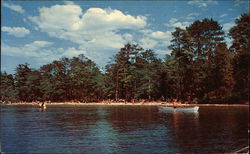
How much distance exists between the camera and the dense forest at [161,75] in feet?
200

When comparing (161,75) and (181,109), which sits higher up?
(161,75)

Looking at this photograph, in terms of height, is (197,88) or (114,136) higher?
(197,88)

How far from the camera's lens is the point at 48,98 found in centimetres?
9625

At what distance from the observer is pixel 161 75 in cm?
7681

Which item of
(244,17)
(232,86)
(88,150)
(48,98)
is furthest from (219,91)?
(48,98)

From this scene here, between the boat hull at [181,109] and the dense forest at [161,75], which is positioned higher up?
the dense forest at [161,75]

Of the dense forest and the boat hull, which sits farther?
the dense forest

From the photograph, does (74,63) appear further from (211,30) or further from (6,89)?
(211,30)

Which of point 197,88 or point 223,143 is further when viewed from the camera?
point 197,88

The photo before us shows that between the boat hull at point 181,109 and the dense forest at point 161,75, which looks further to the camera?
the dense forest at point 161,75

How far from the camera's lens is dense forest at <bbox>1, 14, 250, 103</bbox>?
60906mm

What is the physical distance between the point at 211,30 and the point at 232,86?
23418mm

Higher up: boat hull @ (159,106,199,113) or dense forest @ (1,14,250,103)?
dense forest @ (1,14,250,103)

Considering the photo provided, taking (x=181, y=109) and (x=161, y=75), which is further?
(x=161, y=75)
